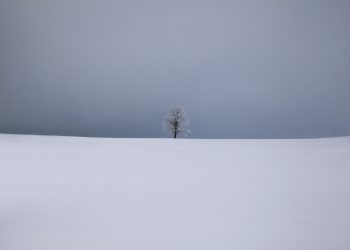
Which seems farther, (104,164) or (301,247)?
(104,164)

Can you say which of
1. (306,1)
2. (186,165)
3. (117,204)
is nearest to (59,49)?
(306,1)

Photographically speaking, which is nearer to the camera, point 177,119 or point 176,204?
point 176,204

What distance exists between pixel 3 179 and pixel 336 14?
16.3ft

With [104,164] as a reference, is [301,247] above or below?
below

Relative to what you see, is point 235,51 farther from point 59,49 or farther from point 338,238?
point 338,238

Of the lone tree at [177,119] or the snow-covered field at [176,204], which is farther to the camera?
the lone tree at [177,119]

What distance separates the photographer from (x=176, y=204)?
2.72 feet

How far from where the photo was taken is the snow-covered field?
1.96 ft

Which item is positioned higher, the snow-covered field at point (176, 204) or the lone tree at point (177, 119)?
the lone tree at point (177, 119)

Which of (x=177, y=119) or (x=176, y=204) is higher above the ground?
(x=177, y=119)

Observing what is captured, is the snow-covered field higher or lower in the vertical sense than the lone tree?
lower

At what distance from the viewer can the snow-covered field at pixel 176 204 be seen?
0.60 metres

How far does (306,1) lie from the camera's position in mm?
4617

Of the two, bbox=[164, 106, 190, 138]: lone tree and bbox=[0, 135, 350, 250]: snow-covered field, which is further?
bbox=[164, 106, 190, 138]: lone tree
